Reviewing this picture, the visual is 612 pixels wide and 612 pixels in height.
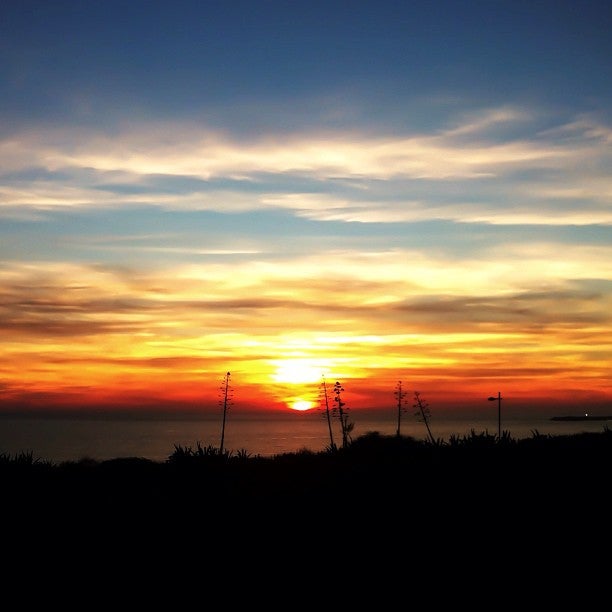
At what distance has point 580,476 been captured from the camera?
16.3 metres

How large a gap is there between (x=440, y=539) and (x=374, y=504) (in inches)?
105

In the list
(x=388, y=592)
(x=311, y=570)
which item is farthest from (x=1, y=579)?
(x=388, y=592)

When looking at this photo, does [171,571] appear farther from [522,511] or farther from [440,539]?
[522,511]

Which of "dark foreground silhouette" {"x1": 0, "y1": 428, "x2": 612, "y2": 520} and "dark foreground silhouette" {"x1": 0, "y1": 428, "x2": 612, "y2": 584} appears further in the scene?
"dark foreground silhouette" {"x1": 0, "y1": 428, "x2": 612, "y2": 520}

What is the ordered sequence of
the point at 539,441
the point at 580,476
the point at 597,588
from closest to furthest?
the point at 597,588 < the point at 580,476 < the point at 539,441

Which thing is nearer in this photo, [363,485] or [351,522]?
[351,522]

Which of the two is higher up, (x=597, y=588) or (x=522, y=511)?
(x=522, y=511)

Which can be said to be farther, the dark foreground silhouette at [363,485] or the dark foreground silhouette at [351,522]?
the dark foreground silhouette at [363,485]

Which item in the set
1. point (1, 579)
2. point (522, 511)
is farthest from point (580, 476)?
point (1, 579)

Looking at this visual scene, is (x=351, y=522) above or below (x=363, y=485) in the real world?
below

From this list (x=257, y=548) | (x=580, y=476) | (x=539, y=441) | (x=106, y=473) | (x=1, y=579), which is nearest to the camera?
(x=1, y=579)

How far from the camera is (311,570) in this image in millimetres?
13250

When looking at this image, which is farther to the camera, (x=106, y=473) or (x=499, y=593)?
(x=106, y=473)

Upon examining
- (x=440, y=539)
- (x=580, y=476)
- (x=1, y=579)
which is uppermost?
(x=580, y=476)
